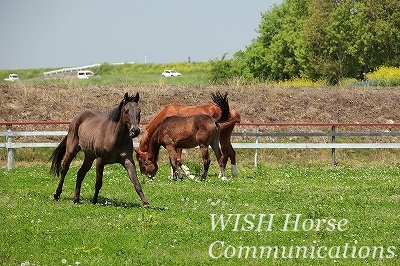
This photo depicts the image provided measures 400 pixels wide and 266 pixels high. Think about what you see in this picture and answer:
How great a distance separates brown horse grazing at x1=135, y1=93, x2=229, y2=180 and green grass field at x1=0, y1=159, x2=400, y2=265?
1161 mm

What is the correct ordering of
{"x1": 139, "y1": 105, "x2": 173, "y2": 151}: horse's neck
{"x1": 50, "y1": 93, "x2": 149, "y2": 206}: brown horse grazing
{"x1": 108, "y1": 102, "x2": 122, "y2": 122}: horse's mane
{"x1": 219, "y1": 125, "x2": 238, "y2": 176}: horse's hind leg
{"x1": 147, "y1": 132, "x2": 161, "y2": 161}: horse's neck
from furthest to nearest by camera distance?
{"x1": 219, "y1": 125, "x2": 238, "y2": 176}: horse's hind leg < {"x1": 139, "y1": 105, "x2": 173, "y2": 151}: horse's neck < {"x1": 147, "y1": 132, "x2": 161, "y2": 161}: horse's neck < {"x1": 108, "y1": 102, "x2": 122, "y2": 122}: horse's mane < {"x1": 50, "y1": 93, "x2": 149, "y2": 206}: brown horse grazing

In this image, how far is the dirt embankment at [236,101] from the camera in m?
36.2

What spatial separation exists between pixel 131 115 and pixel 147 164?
6533 mm

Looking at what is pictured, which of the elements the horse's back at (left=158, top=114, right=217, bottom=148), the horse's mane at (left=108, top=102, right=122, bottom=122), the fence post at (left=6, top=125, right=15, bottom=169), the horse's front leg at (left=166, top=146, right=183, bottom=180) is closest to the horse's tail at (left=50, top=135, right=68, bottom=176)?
the horse's mane at (left=108, top=102, right=122, bottom=122)

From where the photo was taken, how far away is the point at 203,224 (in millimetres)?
13500

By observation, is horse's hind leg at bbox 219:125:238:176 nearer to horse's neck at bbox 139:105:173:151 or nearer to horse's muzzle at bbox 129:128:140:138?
horse's neck at bbox 139:105:173:151

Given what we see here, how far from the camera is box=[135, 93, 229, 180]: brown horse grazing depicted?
69.9 feet

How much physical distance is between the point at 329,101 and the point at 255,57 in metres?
35.2

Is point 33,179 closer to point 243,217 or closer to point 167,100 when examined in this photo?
point 243,217

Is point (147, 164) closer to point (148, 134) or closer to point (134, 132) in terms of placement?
point (148, 134)

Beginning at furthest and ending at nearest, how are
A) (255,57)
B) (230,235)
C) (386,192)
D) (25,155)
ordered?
(255,57) < (25,155) < (386,192) < (230,235)

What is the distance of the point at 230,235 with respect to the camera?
495 inches

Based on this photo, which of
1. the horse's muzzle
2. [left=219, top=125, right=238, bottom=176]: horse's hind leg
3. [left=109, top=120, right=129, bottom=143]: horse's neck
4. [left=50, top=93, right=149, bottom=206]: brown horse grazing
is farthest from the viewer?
[left=219, top=125, right=238, bottom=176]: horse's hind leg

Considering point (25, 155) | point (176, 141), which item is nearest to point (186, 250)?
point (176, 141)
